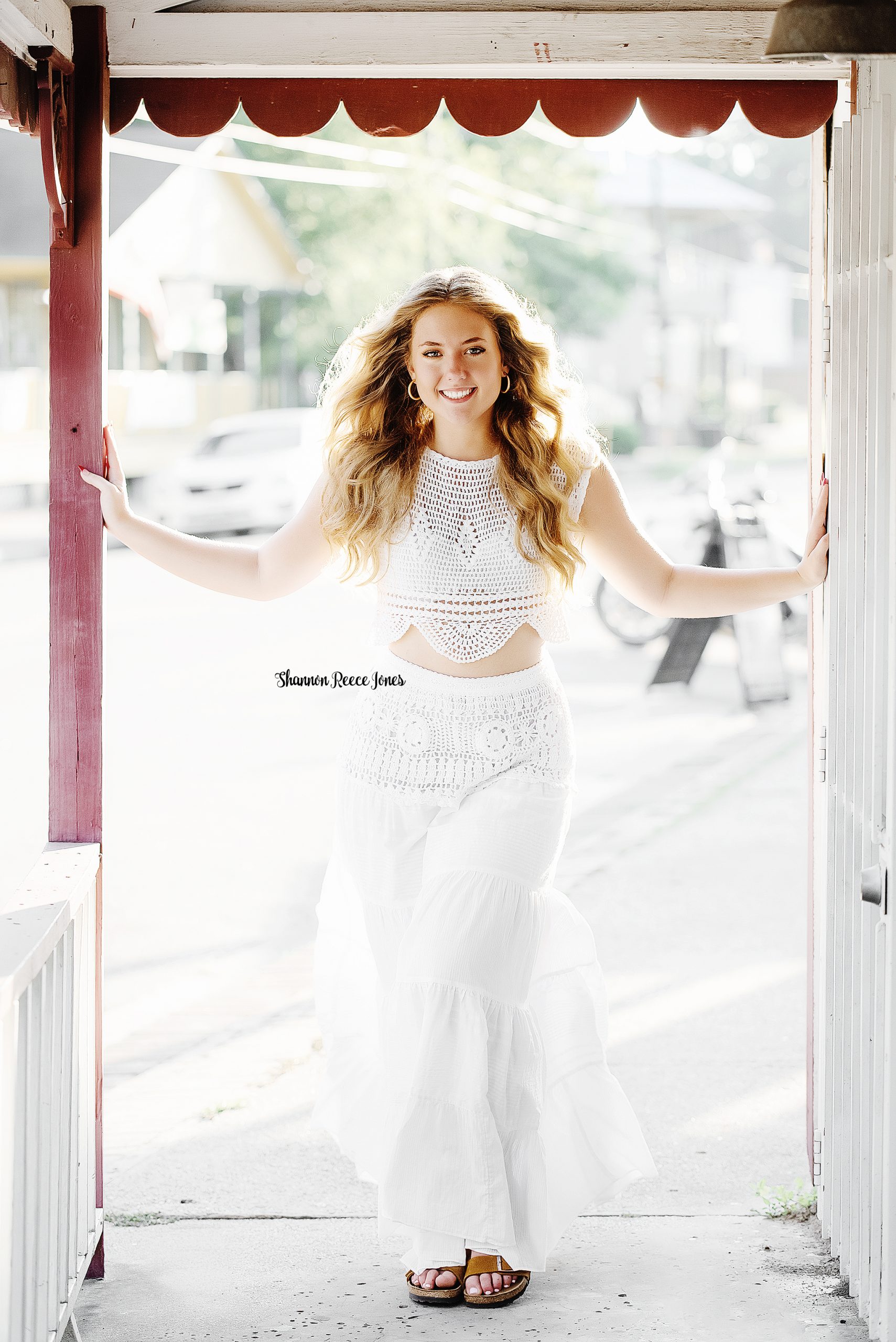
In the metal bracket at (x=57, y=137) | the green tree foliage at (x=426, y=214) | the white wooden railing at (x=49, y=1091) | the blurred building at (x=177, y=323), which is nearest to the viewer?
the white wooden railing at (x=49, y=1091)

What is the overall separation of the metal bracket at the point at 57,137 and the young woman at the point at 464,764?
46 centimetres

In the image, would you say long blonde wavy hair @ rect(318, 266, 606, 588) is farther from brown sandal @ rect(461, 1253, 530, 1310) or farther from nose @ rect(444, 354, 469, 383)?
brown sandal @ rect(461, 1253, 530, 1310)

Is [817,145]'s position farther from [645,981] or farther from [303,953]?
[303,953]

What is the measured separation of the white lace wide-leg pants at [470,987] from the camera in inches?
108

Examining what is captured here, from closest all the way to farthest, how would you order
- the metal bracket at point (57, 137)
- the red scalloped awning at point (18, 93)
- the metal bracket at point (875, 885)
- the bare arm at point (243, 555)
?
the metal bracket at point (875, 885) < the red scalloped awning at point (18, 93) < the metal bracket at point (57, 137) < the bare arm at point (243, 555)

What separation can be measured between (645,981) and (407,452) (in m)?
3.08

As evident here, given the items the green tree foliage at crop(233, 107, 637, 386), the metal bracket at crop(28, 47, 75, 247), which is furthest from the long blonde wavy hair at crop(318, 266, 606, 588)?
the green tree foliage at crop(233, 107, 637, 386)

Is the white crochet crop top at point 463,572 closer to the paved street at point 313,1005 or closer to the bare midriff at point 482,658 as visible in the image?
the bare midriff at point 482,658

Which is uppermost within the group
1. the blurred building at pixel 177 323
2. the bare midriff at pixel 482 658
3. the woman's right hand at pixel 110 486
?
the blurred building at pixel 177 323

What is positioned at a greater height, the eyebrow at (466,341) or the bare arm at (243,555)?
the eyebrow at (466,341)

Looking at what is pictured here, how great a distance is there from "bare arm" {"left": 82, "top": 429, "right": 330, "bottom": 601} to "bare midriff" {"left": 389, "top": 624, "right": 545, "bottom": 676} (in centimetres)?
28

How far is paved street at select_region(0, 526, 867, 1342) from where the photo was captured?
2.97 meters

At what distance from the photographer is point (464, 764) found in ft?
9.39

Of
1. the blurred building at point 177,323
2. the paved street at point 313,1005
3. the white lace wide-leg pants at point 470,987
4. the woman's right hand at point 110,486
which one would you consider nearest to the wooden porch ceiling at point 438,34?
the woman's right hand at point 110,486
